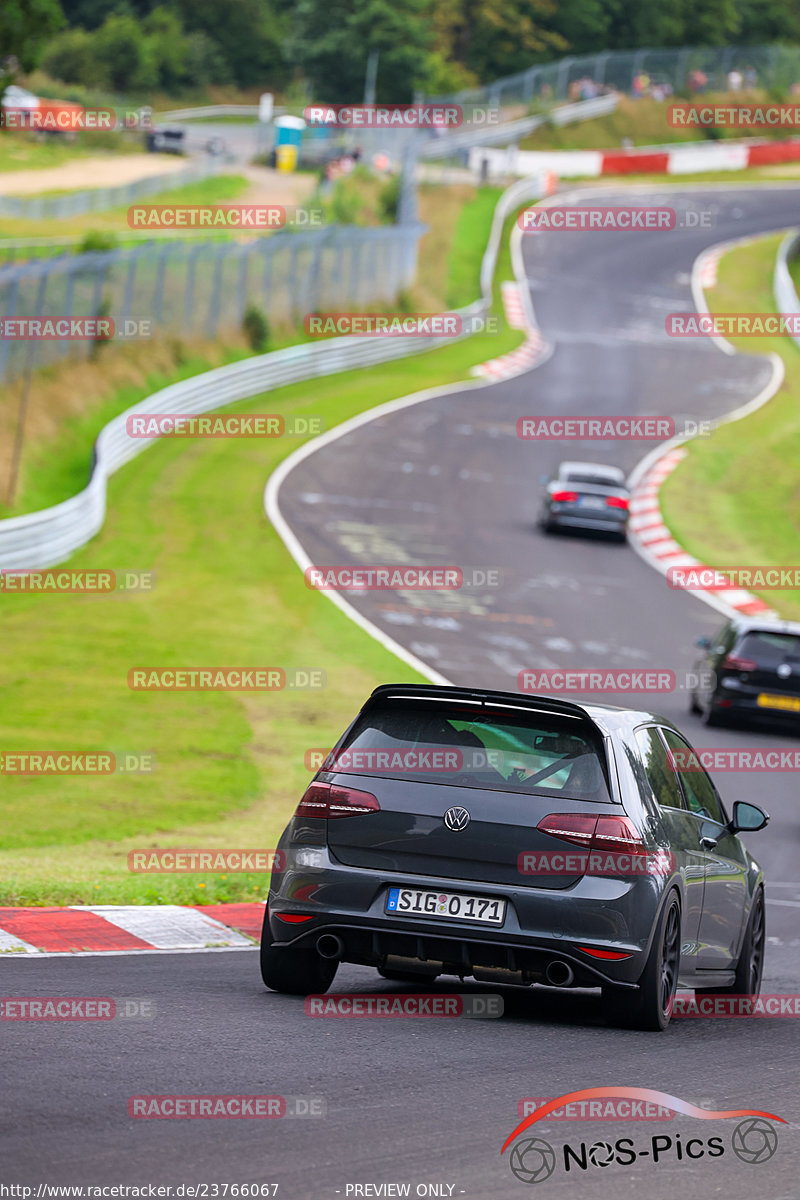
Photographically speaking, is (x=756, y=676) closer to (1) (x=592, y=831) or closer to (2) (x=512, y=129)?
(1) (x=592, y=831)

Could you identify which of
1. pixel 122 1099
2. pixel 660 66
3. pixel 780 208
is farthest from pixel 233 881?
pixel 660 66

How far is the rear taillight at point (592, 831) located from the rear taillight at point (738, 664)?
1473 cm

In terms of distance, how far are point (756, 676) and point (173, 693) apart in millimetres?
7206

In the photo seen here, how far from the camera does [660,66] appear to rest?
9369 centimetres

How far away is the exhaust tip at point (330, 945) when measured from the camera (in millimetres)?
7980

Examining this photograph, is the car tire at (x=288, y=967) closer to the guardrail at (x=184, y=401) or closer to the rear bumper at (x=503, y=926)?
the rear bumper at (x=503, y=926)

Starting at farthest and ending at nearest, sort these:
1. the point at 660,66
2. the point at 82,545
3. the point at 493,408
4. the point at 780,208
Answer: the point at 660,66 → the point at 780,208 → the point at 493,408 → the point at 82,545

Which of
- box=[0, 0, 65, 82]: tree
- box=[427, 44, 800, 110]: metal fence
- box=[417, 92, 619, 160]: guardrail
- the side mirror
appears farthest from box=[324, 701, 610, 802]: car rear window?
box=[427, 44, 800, 110]: metal fence

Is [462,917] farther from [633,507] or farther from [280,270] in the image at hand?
[280,270]

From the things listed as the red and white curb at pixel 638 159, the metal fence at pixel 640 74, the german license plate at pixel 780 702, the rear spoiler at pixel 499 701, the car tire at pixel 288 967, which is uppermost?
the metal fence at pixel 640 74

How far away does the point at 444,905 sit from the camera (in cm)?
782

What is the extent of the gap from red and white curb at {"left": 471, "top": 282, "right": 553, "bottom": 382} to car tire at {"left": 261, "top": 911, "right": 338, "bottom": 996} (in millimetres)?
40017

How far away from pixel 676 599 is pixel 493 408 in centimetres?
1566

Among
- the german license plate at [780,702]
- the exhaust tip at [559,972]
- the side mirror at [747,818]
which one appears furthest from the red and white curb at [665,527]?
the exhaust tip at [559,972]
